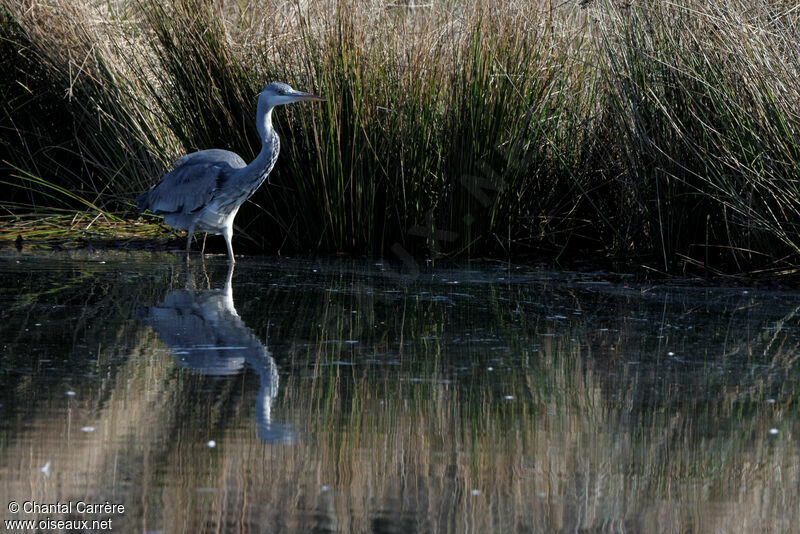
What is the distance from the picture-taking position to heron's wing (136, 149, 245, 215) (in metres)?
6.38

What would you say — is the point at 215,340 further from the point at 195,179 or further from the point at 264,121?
the point at 195,179

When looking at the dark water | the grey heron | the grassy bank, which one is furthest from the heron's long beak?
the dark water

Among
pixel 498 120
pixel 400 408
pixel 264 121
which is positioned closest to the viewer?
pixel 400 408

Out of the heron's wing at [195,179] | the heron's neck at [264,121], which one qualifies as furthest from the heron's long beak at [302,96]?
the heron's wing at [195,179]

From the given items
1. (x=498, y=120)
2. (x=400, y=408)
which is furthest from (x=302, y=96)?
(x=400, y=408)

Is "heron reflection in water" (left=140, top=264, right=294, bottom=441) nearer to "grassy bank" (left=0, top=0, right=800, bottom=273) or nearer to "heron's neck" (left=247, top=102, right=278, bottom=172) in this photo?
"heron's neck" (left=247, top=102, right=278, bottom=172)

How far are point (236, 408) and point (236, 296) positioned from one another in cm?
202

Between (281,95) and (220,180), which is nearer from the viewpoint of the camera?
(281,95)

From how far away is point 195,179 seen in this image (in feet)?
21.0

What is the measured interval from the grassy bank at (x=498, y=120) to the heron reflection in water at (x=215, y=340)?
1597 mm

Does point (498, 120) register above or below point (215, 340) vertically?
above

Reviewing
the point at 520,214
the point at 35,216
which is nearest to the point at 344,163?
the point at 520,214

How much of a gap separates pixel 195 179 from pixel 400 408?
350 centimetres

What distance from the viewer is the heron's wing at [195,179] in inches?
251
